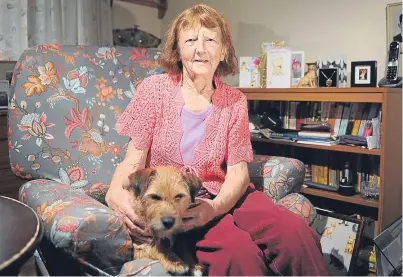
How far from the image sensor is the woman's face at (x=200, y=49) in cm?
136

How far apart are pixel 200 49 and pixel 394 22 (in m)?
1.43

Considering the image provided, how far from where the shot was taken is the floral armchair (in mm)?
1495

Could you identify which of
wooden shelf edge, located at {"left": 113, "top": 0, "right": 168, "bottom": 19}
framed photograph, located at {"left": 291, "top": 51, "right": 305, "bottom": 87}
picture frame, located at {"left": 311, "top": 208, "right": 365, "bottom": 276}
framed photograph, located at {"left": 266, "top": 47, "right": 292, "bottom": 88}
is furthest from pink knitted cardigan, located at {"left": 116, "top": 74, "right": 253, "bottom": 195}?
wooden shelf edge, located at {"left": 113, "top": 0, "right": 168, "bottom": 19}

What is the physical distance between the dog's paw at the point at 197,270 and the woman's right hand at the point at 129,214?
157 mm

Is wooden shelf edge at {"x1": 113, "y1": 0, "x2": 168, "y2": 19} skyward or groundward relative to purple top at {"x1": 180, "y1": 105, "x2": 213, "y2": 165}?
skyward

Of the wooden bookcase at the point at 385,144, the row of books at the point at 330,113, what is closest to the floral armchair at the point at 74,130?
the wooden bookcase at the point at 385,144

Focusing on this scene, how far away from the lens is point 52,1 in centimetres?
257

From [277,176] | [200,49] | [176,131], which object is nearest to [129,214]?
[176,131]

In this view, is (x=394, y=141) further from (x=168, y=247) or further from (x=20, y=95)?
(x=20, y=95)

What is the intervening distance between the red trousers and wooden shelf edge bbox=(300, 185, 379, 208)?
1059mm

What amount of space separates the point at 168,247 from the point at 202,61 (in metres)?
0.63

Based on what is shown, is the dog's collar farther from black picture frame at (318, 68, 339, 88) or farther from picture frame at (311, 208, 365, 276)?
black picture frame at (318, 68, 339, 88)

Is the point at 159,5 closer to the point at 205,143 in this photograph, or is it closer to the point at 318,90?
the point at 318,90

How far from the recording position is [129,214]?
3.85 feet
